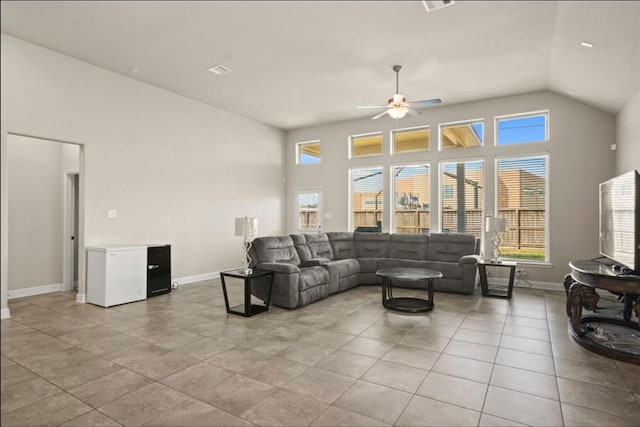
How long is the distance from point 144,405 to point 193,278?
170 inches

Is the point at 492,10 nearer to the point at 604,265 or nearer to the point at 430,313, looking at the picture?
the point at 604,265

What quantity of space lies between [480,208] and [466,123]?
1626 mm

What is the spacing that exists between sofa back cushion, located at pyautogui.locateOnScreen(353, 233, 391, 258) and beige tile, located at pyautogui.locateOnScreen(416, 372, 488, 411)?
401 cm

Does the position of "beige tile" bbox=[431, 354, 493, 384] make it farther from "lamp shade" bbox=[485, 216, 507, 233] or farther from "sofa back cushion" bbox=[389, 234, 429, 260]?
"sofa back cushion" bbox=[389, 234, 429, 260]

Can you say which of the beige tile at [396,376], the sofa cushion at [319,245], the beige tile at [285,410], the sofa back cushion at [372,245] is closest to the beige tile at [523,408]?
the beige tile at [396,376]

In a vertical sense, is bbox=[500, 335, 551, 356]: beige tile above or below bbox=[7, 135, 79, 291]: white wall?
below

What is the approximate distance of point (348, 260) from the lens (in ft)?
20.3

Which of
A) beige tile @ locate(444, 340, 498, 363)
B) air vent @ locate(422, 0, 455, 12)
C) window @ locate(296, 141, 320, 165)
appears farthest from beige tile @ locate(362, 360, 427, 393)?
window @ locate(296, 141, 320, 165)

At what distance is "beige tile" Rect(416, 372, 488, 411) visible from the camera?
8.22 ft

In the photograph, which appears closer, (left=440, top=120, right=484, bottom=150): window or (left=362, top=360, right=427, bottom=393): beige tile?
(left=362, top=360, right=427, bottom=393): beige tile

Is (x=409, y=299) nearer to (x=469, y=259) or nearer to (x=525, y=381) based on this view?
(x=469, y=259)

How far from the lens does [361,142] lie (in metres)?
8.13

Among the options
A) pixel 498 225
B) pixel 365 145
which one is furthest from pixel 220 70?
pixel 498 225

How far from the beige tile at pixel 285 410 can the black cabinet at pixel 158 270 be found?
361 cm
